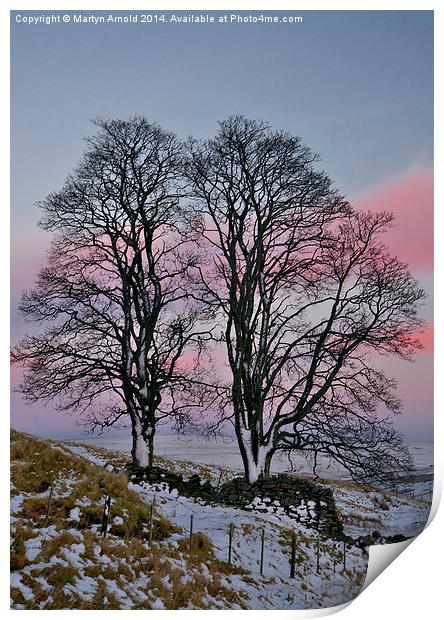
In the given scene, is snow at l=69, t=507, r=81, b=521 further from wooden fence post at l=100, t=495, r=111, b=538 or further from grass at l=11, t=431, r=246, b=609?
wooden fence post at l=100, t=495, r=111, b=538

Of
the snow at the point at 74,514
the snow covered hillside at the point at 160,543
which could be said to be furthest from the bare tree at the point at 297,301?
the snow at the point at 74,514

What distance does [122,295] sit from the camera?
5.29 meters

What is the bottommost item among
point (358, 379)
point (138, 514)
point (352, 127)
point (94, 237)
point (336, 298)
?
point (138, 514)

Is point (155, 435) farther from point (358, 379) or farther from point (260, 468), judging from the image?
point (358, 379)

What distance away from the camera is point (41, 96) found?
5219 millimetres

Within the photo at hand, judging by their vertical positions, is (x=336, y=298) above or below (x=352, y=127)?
below

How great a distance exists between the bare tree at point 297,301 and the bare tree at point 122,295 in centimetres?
19


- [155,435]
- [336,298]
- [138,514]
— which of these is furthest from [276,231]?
[138,514]

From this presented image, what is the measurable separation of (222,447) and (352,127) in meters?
1.97

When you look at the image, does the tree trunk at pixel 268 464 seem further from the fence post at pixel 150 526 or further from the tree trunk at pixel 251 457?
the fence post at pixel 150 526

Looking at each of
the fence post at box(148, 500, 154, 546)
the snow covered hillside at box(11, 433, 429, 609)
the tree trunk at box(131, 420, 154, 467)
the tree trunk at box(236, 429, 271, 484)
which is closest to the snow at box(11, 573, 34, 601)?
the snow covered hillside at box(11, 433, 429, 609)

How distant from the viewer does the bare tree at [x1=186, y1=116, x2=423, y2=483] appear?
5.27 metres

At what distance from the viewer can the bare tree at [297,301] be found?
5266mm
